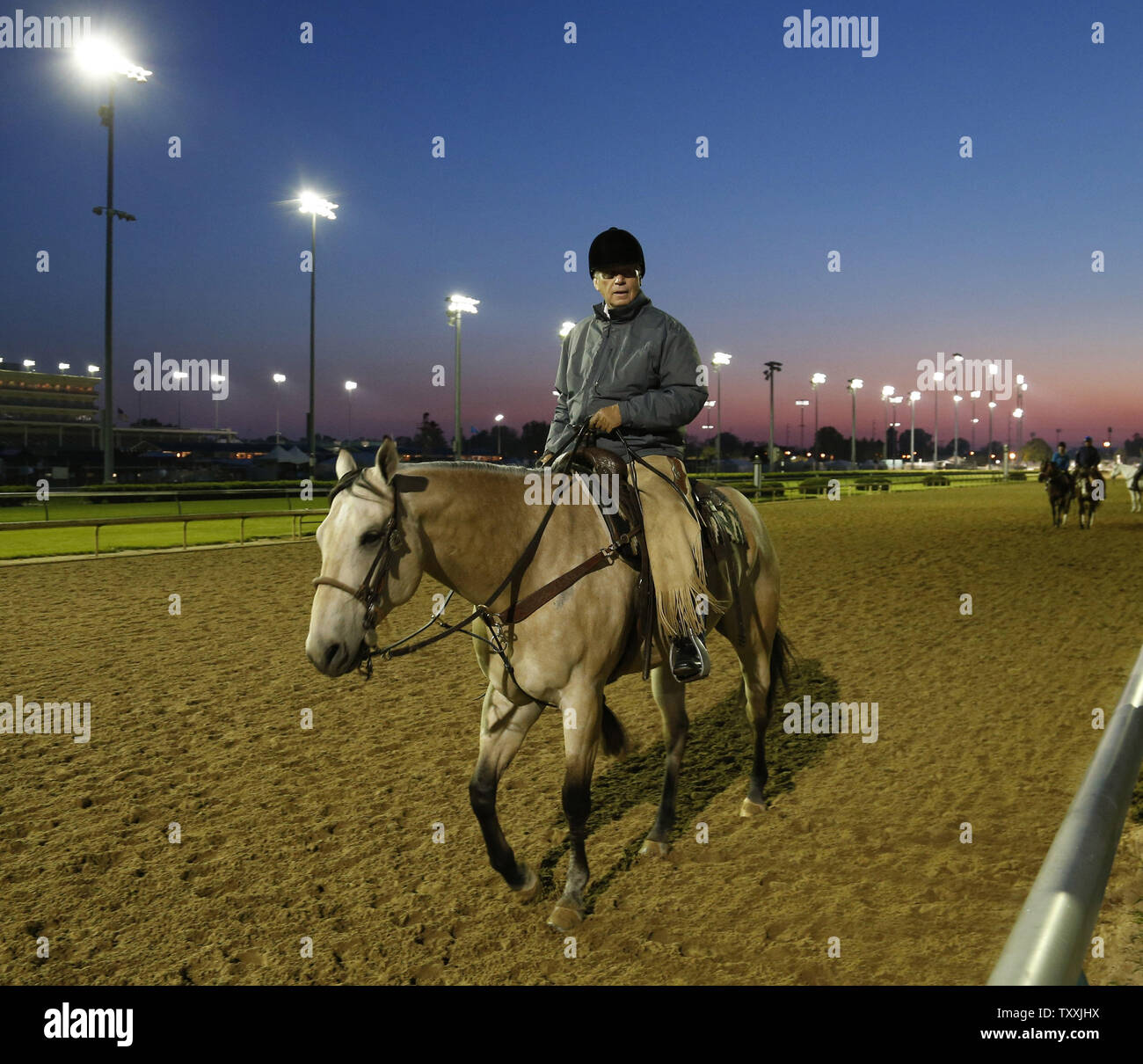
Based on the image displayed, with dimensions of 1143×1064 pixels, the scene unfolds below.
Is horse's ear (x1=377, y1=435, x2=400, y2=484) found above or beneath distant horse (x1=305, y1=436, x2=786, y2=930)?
above

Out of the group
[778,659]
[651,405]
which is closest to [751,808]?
[778,659]

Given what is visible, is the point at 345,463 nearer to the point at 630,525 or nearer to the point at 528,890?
the point at 630,525

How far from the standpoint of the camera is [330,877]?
12.4 feet

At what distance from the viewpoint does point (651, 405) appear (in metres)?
3.69

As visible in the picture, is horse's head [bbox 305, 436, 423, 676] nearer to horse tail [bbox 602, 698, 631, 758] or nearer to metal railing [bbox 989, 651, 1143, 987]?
horse tail [bbox 602, 698, 631, 758]

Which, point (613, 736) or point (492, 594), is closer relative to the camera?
point (492, 594)

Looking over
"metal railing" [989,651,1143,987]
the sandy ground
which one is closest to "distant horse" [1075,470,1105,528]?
the sandy ground

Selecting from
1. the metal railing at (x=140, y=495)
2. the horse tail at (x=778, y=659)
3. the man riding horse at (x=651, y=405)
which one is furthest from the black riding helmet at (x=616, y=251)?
the metal railing at (x=140, y=495)

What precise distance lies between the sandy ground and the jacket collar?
255 centimetres

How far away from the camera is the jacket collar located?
3824 mm

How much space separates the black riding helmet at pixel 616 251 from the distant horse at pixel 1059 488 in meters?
19.9

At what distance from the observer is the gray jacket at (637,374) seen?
3719mm

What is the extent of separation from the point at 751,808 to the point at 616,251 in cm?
296

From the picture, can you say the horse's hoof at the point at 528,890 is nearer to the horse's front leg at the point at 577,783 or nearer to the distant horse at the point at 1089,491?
the horse's front leg at the point at 577,783
